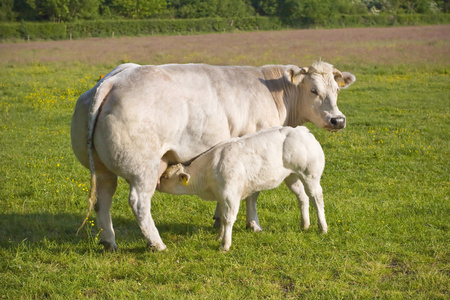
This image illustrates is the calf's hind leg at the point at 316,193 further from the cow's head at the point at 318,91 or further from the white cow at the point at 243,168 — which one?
the cow's head at the point at 318,91

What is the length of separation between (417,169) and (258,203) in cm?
344

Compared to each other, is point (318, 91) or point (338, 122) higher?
point (318, 91)

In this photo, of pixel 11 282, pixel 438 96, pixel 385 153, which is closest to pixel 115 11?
pixel 438 96

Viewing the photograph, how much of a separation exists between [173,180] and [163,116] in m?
0.87

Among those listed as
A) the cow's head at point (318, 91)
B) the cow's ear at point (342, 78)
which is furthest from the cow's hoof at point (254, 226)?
the cow's ear at point (342, 78)

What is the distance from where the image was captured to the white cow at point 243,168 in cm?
581

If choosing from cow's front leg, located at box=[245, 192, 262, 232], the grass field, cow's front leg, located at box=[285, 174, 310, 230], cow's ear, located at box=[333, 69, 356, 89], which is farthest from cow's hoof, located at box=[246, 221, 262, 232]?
cow's ear, located at box=[333, 69, 356, 89]

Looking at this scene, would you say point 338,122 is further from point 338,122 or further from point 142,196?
point 142,196

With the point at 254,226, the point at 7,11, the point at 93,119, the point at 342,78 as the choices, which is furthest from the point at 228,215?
the point at 7,11

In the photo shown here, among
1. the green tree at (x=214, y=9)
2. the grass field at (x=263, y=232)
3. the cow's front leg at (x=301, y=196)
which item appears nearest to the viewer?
the grass field at (x=263, y=232)

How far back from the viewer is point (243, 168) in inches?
231

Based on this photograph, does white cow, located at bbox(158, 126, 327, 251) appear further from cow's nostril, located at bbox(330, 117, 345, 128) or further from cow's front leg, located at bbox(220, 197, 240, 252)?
cow's nostril, located at bbox(330, 117, 345, 128)

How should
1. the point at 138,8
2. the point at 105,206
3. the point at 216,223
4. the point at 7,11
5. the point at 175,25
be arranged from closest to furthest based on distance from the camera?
the point at 105,206, the point at 216,223, the point at 7,11, the point at 175,25, the point at 138,8

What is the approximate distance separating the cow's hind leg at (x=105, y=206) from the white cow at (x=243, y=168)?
62 centimetres
